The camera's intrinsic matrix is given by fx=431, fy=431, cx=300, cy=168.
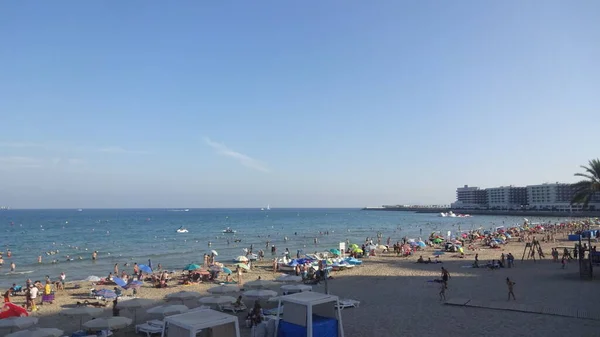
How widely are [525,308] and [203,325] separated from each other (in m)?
13.0

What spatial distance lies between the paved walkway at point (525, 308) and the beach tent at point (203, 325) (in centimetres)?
1181

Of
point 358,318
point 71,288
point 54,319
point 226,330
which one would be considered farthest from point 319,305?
point 71,288

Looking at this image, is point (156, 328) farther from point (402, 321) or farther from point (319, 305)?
point (402, 321)

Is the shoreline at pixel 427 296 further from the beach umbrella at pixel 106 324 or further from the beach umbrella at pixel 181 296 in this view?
the beach umbrella at pixel 106 324

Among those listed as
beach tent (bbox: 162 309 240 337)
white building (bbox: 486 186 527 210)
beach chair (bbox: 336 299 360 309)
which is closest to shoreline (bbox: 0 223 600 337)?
beach chair (bbox: 336 299 360 309)

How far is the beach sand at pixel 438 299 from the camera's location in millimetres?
13766

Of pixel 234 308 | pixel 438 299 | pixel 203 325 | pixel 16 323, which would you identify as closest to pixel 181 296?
pixel 234 308

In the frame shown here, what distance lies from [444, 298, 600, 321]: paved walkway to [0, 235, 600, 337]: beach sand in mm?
339

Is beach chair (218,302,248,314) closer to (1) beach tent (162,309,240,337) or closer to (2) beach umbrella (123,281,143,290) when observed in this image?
(2) beach umbrella (123,281,143,290)

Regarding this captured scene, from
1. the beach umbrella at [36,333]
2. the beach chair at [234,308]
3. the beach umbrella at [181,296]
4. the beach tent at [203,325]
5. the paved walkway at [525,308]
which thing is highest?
the beach tent at [203,325]

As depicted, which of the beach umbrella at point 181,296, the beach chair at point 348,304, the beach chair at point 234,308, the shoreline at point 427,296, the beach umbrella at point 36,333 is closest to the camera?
the beach umbrella at point 36,333

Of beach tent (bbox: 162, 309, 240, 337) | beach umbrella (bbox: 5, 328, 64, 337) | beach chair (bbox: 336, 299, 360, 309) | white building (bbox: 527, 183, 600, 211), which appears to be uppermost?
white building (bbox: 527, 183, 600, 211)

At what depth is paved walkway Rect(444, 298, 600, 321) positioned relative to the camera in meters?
14.7

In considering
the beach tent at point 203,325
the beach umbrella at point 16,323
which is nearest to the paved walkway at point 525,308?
the beach tent at point 203,325
